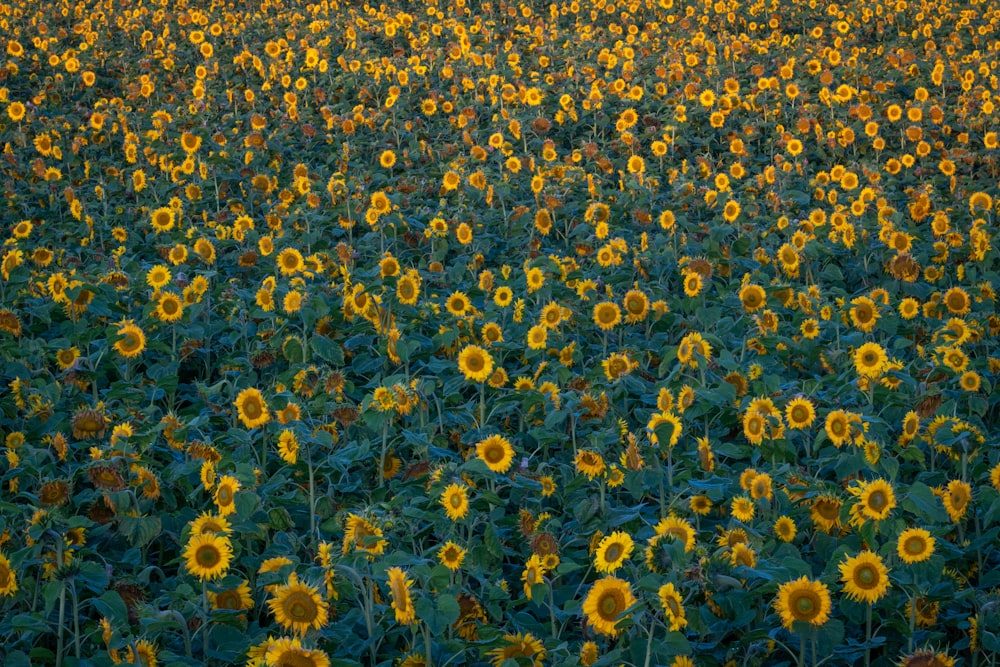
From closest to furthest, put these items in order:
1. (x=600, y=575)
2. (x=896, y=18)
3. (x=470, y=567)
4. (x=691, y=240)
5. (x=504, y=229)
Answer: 1. (x=470, y=567)
2. (x=600, y=575)
3. (x=691, y=240)
4. (x=504, y=229)
5. (x=896, y=18)

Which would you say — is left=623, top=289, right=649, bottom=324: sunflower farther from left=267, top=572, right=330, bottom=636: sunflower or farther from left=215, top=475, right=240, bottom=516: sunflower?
left=267, top=572, right=330, bottom=636: sunflower

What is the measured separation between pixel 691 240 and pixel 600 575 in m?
3.46

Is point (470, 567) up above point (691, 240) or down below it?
above

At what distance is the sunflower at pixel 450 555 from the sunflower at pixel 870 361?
83.1 inches

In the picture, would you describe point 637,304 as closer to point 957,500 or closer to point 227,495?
point 957,500

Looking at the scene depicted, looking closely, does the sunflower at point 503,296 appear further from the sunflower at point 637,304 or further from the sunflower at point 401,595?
the sunflower at point 401,595

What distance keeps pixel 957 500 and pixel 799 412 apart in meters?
0.76

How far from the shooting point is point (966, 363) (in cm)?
445

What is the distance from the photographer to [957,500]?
3.47m

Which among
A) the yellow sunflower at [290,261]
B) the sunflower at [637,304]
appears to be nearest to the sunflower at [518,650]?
the sunflower at [637,304]

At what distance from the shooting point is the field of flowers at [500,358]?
3021mm

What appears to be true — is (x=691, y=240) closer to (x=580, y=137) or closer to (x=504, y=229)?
(x=504, y=229)

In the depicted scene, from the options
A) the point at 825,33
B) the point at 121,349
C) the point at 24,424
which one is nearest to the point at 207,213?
the point at 121,349

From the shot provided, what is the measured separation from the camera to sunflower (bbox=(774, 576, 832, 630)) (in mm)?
2807
